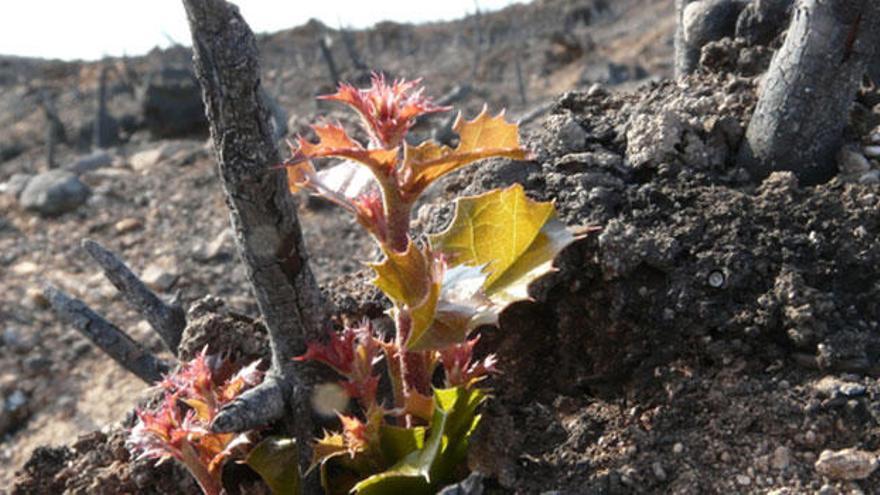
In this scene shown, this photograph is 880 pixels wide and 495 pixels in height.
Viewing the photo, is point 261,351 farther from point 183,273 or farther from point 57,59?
point 57,59

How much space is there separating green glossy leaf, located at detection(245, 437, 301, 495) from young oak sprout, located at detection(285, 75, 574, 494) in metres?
0.07

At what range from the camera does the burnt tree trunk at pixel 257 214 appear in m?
1.33

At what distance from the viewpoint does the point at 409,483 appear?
142 centimetres

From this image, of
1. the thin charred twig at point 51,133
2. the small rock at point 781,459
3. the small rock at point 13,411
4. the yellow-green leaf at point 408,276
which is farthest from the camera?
the thin charred twig at point 51,133

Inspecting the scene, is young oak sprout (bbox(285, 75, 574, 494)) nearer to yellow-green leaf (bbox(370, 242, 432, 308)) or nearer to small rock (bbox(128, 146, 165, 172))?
yellow-green leaf (bbox(370, 242, 432, 308))

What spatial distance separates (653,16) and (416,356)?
21.5 m

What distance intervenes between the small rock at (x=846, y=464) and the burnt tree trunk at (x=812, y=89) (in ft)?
2.24

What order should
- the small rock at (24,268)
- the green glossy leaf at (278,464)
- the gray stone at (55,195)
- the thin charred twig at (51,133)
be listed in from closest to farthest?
the green glossy leaf at (278,464) < the small rock at (24,268) < the gray stone at (55,195) < the thin charred twig at (51,133)

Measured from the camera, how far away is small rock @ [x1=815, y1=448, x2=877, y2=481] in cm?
138

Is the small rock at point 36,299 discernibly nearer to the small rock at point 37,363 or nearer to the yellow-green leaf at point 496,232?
the small rock at point 37,363

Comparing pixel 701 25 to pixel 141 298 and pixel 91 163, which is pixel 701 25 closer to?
pixel 141 298

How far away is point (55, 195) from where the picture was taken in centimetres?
562

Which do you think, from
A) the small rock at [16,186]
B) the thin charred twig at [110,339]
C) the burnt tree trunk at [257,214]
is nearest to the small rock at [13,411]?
the thin charred twig at [110,339]

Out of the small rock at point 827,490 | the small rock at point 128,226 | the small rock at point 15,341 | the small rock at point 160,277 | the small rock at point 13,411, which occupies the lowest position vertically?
the small rock at point 13,411
